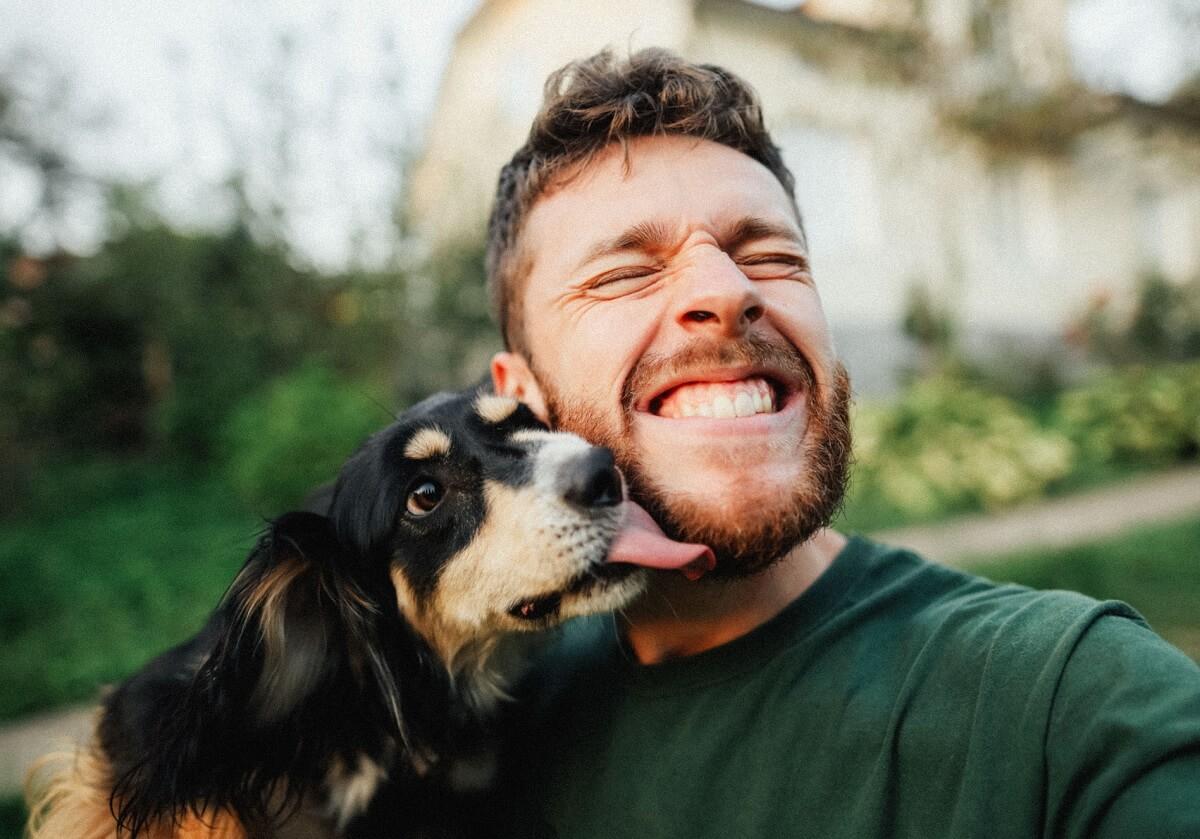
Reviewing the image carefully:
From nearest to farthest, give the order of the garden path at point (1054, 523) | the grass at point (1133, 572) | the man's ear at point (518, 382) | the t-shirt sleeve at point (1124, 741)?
1. the t-shirt sleeve at point (1124, 741)
2. the man's ear at point (518, 382)
3. the grass at point (1133, 572)
4. the garden path at point (1054, 523)

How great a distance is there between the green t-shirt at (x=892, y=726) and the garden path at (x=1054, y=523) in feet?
15.7

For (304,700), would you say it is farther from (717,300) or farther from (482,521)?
(717,300)

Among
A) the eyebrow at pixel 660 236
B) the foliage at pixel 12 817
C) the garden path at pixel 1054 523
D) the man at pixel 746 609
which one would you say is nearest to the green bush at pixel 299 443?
the garden path at pixel 1054 523

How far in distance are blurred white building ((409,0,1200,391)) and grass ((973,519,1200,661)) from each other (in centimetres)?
598

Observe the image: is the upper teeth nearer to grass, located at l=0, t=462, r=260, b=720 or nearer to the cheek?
the cheek

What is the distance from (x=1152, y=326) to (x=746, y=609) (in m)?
18.3

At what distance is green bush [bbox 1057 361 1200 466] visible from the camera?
9.84 meters

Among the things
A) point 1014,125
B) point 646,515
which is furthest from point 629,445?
point 1014,125

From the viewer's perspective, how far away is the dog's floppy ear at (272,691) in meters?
1.79

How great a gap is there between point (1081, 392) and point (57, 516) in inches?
559

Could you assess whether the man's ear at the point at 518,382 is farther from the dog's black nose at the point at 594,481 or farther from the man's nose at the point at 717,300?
the man's nose at the point at 717,300

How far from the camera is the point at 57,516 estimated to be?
34.5ft

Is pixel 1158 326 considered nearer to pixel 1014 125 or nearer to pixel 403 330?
pixel 1014 125

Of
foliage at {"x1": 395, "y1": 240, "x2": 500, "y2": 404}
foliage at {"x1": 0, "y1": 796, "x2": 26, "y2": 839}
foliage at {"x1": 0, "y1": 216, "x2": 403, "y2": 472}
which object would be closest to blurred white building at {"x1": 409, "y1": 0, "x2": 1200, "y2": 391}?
foliage at {"x1": 395, "y1": 240, "x2": 500, "y2": 404}
